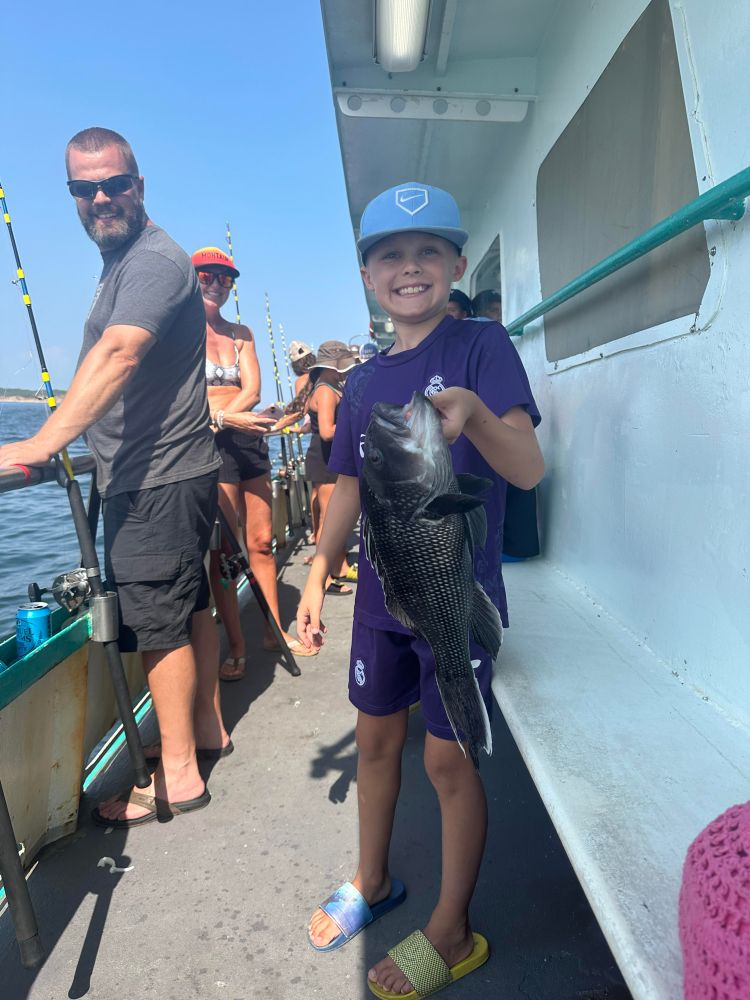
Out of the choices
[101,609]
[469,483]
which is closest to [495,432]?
[469,483]

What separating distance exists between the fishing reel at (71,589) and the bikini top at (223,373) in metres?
1.61

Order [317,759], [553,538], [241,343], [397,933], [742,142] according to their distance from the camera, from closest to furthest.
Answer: [742,142]
[397,933]
[317,759]
[553,538]
[241,343]

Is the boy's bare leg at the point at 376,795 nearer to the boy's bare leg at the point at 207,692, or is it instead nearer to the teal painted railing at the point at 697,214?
the boy's bare leg at the point at 207,692

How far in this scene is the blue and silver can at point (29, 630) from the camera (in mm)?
2139

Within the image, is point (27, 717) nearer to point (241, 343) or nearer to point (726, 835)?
point (726, 835)

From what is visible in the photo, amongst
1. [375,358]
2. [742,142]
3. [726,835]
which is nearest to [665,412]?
[742,142]

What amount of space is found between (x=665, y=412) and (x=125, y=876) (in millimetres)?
2518

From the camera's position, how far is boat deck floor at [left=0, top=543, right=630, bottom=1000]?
172cm

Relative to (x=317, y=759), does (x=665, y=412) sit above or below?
above

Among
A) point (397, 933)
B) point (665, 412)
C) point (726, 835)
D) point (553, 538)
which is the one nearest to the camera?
point (726, 835)

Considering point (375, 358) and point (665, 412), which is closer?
point (375, 358)

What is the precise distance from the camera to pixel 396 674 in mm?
1795

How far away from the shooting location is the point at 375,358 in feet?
6.08

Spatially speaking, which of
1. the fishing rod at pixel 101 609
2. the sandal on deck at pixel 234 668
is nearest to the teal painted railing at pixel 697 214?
the fishing rod at pixel 101 609
